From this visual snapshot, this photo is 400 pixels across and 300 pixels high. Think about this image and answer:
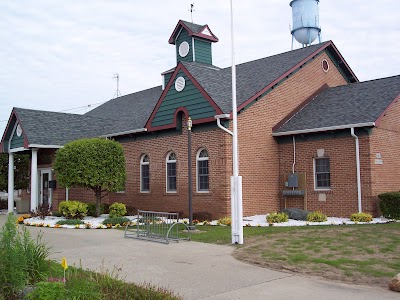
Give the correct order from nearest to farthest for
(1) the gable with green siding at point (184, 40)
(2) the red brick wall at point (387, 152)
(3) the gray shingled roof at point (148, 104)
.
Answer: (2) the red brick wall at point (387, 152), (3) the gray shingled roof at point (148, 104), (1) the gable with green siding at point (184, 40)

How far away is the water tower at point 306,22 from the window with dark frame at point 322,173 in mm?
12767

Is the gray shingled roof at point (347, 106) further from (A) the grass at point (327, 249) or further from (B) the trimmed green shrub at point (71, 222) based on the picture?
(B) the trimmed green shrub at point (71, 222)

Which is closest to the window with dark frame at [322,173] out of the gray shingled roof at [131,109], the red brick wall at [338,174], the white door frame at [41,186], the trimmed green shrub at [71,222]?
the red brick wall at [338,174]

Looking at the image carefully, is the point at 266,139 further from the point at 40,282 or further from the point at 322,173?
the point at 40,282

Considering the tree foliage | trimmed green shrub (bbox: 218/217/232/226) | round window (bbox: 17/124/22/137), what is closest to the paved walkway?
trimmed green shrub (bbox: 218/217/232/226)

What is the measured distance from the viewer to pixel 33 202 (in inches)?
886

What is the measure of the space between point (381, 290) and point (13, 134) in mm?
21734

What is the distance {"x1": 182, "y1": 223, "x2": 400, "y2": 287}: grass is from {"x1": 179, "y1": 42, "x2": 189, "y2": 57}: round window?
534 inches

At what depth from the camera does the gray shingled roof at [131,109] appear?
2511 cm

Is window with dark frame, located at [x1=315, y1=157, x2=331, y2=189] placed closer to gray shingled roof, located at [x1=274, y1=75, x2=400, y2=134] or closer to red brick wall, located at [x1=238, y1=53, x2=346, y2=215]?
gray shingled roof, located at [x1=274, y1=75, x2=400, y2=134]

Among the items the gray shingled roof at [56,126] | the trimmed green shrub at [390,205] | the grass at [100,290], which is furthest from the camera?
the gray shingled roof at [56,126]

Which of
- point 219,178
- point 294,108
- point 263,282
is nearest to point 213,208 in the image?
point 219,178

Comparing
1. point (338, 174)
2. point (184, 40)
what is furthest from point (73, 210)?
point (184, 40)

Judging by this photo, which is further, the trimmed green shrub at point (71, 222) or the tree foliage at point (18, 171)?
the tree foliage at point (18, 171)
